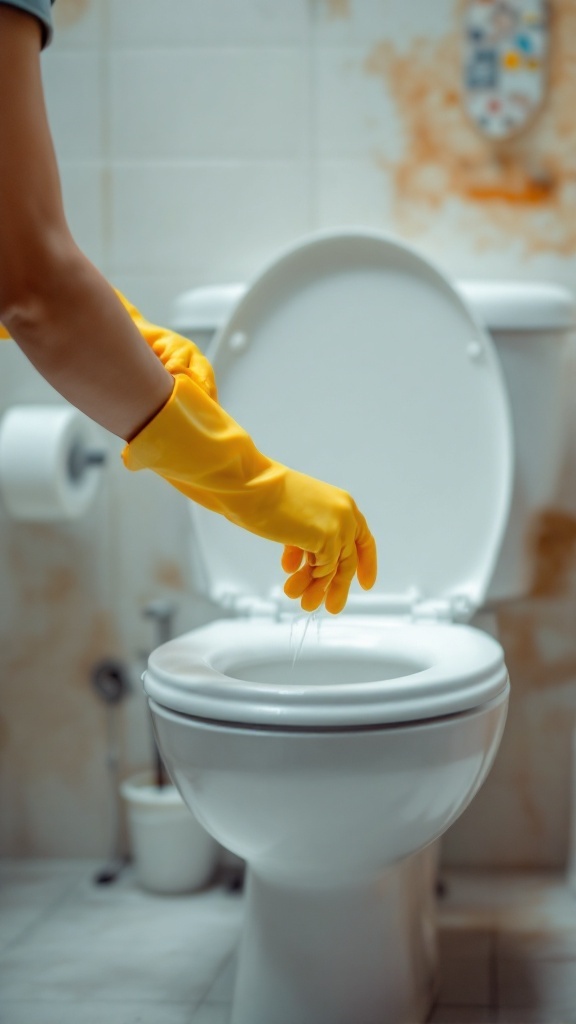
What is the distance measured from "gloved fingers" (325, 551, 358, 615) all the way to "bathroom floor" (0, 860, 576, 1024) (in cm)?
51

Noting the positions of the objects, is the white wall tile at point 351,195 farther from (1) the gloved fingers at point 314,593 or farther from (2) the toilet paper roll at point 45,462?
(1) the gloved fingers at point 314,593

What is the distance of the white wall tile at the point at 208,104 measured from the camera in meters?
1.49

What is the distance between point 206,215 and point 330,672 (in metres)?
0.68

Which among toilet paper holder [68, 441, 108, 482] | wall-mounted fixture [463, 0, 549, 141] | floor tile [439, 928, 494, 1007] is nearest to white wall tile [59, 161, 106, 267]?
toilet paper holder [68, 441, 108, 482]

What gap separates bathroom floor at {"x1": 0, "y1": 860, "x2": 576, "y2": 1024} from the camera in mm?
1202

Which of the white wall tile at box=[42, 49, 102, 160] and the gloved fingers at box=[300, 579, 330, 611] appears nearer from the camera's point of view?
the gloved fingers at box=[300, 579, 330, 611]

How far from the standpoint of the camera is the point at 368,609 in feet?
4.24

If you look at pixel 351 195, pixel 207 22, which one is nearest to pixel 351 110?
pixel 351 195

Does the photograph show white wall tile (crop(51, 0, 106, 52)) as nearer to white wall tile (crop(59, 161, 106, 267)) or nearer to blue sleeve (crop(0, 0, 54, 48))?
white wall tile (crop(59, 161, 106, 267))

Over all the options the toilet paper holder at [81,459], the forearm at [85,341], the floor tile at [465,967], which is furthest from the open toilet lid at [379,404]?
the forearm at [85,341]

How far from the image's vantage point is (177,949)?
135cm

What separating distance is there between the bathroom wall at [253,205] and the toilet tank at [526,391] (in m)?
0.15

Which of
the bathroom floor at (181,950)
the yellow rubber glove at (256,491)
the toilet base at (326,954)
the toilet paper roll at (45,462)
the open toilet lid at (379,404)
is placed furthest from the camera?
the toilet paper roll at (45,462)

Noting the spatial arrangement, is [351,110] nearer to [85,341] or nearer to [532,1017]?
[85,341]
